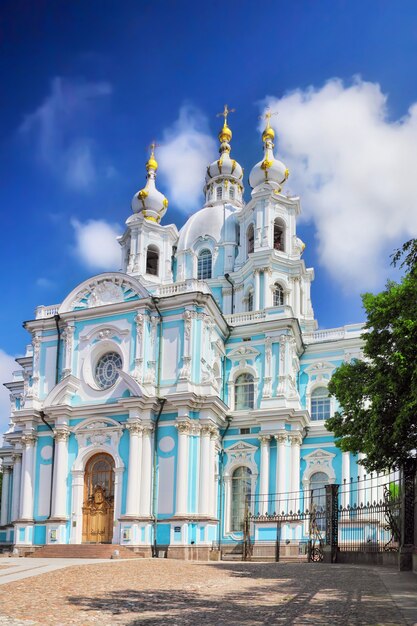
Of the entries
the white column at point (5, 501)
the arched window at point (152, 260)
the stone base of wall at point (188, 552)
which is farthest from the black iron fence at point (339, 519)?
the arched window at point (152, 260)

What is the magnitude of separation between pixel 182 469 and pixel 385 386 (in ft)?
42.4

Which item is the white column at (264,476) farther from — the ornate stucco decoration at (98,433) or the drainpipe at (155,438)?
the ornate stucco decoration at (98,433)

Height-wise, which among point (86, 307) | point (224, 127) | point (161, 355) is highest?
point (224, 127)

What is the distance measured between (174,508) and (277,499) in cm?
483

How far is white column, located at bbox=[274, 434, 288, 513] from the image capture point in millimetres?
31219

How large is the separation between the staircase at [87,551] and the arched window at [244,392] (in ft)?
27.9

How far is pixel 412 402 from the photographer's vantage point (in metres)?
16.9

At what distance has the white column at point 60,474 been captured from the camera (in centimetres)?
3047

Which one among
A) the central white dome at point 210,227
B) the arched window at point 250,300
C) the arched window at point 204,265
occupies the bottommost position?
the arched window at point 250,300

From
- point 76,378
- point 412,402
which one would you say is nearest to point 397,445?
point 412,402

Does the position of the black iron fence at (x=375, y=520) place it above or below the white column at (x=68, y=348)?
below

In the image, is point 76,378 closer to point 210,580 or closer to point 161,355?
point 161,355

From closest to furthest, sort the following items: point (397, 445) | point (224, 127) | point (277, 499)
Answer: point (397, 445) < point (277, 499) < point (224, 127)

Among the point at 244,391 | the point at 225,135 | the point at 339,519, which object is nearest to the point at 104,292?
the point at 244,391
